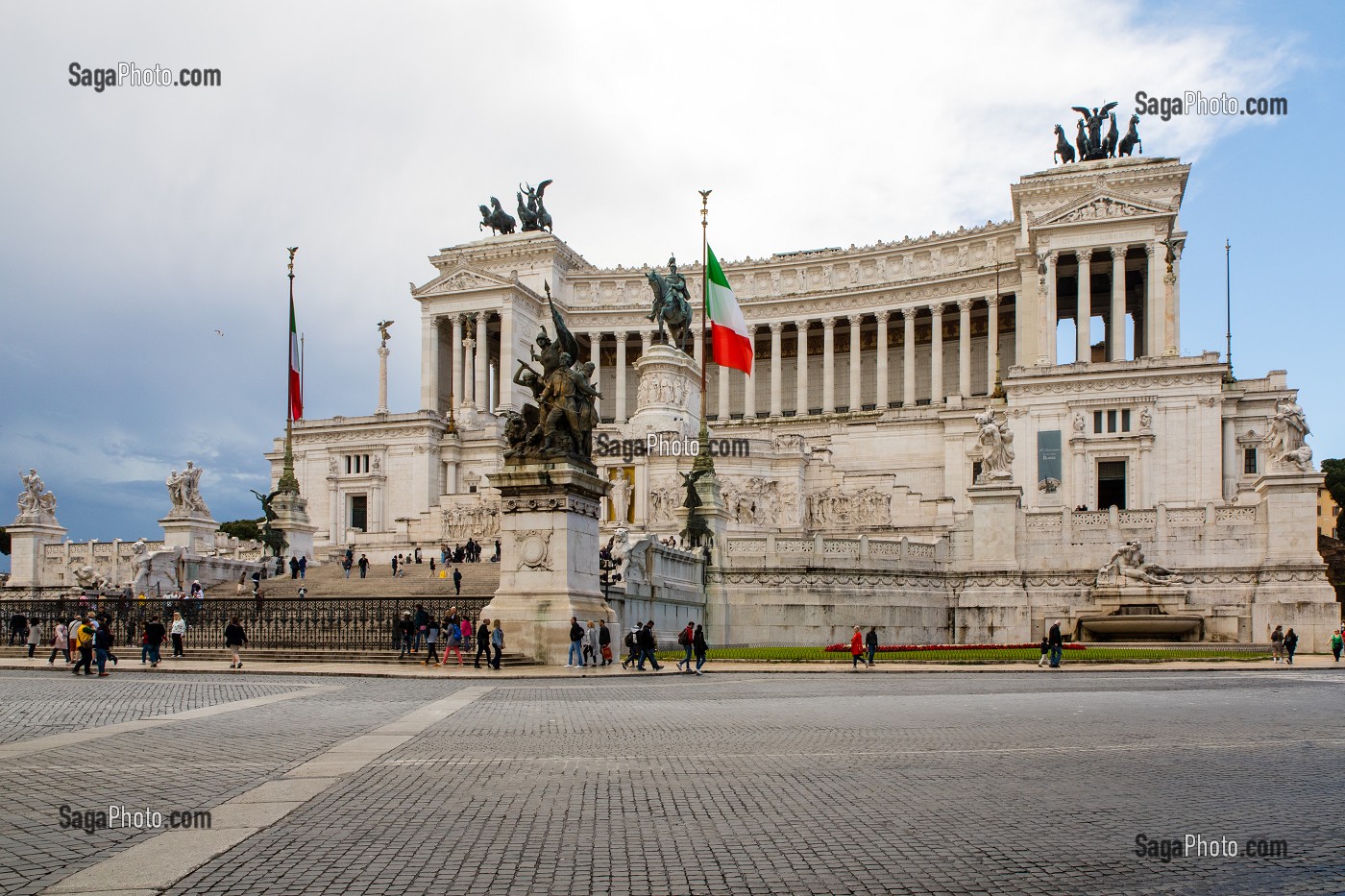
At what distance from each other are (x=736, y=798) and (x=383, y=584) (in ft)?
130

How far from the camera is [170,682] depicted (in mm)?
24266

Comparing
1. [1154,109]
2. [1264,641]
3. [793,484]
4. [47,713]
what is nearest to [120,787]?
[47,713]

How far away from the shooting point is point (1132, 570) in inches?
1811

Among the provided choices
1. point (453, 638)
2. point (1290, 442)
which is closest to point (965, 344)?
point (1290, 442)

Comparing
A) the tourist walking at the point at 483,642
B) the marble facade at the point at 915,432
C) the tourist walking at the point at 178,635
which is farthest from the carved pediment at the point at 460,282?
the tourist walking at the point at 483,642

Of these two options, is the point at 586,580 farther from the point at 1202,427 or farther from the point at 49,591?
the point at 1202,427

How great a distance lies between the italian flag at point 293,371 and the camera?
64250 mm

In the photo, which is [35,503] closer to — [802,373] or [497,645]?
[497,645]

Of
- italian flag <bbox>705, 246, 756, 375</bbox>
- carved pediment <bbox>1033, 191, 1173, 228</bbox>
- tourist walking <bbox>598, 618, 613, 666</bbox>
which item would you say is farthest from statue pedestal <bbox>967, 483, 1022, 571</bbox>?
carved pediment <bbox>1033, 191, 1173, 228</bbox>

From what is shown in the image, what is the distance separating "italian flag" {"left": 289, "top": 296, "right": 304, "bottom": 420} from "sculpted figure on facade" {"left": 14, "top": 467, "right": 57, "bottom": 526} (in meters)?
11.9

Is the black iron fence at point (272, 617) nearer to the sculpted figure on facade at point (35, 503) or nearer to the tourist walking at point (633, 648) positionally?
the tourist walking at point (633, 648)

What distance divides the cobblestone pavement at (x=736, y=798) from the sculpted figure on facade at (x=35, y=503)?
43789 mm

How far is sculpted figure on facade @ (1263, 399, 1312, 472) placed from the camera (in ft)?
148

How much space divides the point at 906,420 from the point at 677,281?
18329 millimetres
